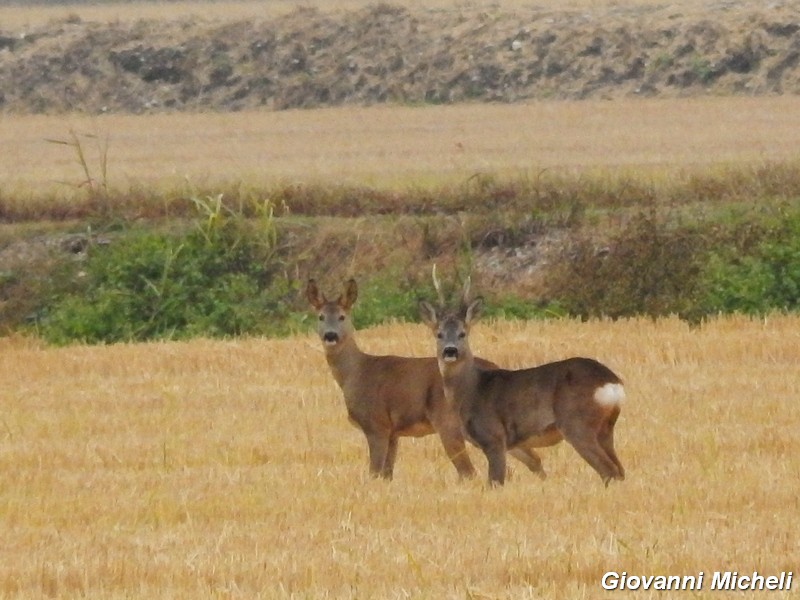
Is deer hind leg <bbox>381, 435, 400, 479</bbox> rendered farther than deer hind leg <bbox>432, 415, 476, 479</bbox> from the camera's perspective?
Yes

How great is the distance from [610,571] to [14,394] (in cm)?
908

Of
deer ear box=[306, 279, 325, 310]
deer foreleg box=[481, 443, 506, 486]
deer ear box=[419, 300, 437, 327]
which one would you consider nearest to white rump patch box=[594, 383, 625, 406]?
deer foreleg box=[481, 443, 506, 486]

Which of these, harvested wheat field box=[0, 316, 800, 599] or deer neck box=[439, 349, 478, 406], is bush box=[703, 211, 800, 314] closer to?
harvested wheat field box=[0, 316, 800, 599]

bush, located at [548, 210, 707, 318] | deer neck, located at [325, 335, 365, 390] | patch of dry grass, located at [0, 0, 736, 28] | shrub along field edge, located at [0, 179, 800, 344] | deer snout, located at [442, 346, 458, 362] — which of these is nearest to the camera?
deer snout, located at [442, 346, 458, 362]

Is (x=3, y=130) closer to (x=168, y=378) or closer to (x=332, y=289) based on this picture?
(x=332, y=289)

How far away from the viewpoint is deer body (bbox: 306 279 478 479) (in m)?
11.6

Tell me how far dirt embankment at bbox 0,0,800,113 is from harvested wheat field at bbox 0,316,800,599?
29363 mm

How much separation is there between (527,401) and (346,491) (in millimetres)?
1215

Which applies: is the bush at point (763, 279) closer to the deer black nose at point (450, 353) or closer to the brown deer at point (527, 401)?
the brown deer at point (527, 401)

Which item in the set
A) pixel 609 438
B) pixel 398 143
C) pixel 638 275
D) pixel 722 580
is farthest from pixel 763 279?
pixel 398 143

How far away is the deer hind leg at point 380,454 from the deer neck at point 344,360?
571mm

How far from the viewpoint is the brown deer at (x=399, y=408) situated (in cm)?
1160

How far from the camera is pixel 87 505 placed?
10883 mm

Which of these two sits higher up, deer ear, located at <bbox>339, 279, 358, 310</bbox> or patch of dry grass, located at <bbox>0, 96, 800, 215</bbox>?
deer ear, located at <bbox>339, 279, 358, 310</bbox>
